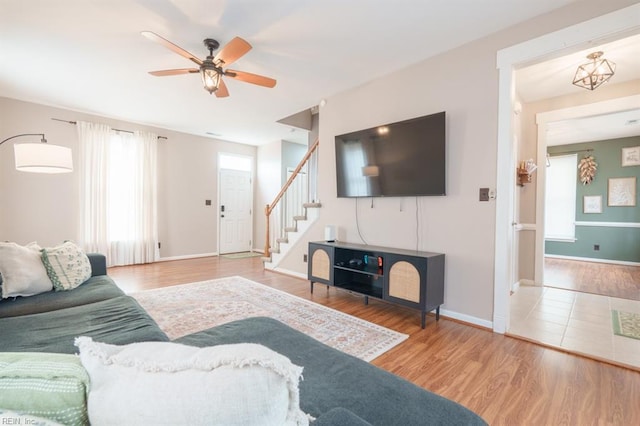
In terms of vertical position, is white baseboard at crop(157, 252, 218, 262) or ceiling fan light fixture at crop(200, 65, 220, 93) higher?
ceiling fan light fixture at crop(200, 65, 220, 93)

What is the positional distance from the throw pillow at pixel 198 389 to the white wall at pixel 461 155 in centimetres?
278

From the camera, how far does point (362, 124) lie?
3.82m

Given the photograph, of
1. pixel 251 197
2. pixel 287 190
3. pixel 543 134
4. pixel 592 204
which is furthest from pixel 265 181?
pixel 592 204

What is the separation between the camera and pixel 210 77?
273 centimetres

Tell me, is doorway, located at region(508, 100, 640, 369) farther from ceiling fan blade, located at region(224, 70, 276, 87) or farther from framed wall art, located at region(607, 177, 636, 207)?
ceiling fan blade, located at region(224, 70, 276, 87)

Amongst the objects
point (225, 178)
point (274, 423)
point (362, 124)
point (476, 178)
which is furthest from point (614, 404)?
point (225, 178)

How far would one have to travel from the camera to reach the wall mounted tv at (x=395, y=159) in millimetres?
2957

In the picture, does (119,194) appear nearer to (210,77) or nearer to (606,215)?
(210,77)

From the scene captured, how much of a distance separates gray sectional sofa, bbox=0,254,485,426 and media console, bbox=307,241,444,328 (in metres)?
1.65

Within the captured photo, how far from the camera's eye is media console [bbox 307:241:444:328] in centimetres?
277

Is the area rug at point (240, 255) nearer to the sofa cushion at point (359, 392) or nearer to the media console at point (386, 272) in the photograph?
the media console at point (386, 272)

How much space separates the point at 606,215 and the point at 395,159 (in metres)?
5.82

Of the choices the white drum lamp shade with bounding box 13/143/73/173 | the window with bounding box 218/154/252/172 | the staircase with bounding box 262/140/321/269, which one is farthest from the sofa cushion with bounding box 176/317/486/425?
the window with bounding box 218/154/252/172

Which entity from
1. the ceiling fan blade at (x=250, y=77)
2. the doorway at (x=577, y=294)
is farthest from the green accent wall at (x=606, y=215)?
the ceiling fan blade at (x=250, y=77)
